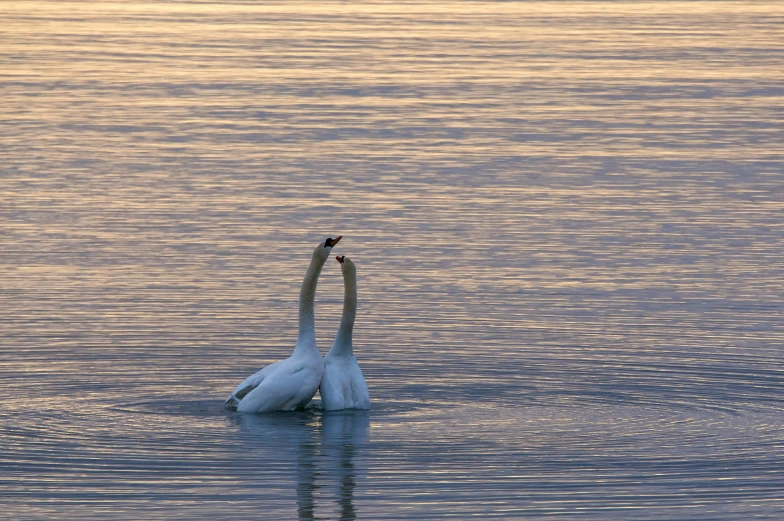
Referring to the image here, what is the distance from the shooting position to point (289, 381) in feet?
44.2

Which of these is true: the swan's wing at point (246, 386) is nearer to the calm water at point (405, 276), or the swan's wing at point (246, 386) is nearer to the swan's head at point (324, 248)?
the calm water at point (405, 276)

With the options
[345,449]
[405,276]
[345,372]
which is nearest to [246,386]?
[345,372]

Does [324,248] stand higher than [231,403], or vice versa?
[324,248]

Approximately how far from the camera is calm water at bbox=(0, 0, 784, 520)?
463 inches

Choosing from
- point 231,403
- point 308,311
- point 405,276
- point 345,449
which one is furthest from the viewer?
point 405,276

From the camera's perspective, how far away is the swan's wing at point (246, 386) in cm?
1349

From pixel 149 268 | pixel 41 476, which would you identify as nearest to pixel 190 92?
pixel 149 268

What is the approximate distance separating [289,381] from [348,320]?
27.8 inches

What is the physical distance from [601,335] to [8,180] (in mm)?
9831

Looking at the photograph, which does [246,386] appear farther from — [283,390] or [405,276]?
[405,276]

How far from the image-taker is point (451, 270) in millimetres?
18578

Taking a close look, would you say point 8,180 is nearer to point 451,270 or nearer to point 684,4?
point 451,270

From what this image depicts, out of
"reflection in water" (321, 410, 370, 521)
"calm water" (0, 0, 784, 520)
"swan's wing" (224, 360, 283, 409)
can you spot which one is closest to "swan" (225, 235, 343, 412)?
"swan's wing" (224, 360, 283, 409)

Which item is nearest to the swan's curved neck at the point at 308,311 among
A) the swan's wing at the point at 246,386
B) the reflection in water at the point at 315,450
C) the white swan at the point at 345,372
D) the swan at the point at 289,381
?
the swan at the point at 289,381
